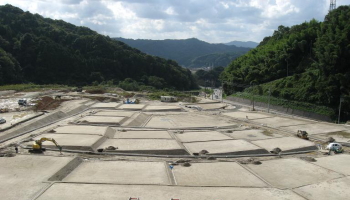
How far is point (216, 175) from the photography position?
15797 mm

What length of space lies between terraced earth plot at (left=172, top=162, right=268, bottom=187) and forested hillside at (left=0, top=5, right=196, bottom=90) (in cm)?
5644

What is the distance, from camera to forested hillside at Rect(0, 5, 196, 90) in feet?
223

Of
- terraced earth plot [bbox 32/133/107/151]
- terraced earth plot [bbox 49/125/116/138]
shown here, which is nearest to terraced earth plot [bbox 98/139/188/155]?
terraced earth plot [bbox 32/133/107/151]

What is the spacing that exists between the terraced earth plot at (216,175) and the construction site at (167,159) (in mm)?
54

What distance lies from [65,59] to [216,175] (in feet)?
212

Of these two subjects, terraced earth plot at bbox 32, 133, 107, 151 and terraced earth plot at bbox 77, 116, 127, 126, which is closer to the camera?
terraced earth plot at bbox 32, 133, 107, 151

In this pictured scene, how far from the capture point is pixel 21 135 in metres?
24.0

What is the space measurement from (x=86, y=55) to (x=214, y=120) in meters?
54.7

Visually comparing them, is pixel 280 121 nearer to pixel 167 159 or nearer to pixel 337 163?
pixel 337 163

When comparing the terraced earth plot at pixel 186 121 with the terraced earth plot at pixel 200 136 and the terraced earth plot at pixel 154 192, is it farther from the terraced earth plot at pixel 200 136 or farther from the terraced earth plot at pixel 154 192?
the terraced earth plot at pixel 154 192

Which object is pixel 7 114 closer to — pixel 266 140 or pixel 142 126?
pixel 142 126

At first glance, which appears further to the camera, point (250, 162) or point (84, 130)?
point (84, 130)

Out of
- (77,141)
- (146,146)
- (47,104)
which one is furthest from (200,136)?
(47,104)

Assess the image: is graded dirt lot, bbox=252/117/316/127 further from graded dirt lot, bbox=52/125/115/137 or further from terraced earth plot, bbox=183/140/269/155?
graded dirt lot, bbox=52/125/115/137
